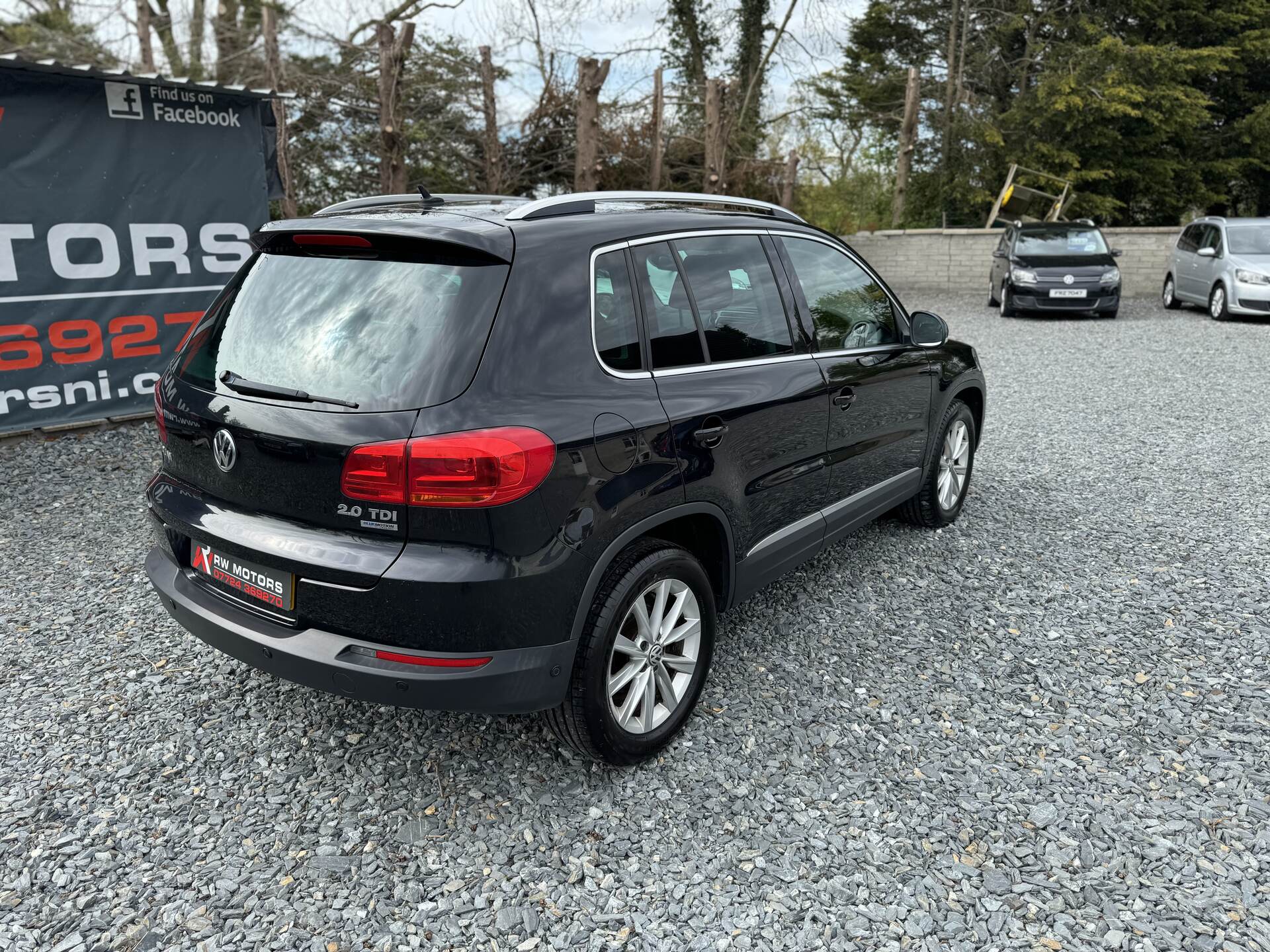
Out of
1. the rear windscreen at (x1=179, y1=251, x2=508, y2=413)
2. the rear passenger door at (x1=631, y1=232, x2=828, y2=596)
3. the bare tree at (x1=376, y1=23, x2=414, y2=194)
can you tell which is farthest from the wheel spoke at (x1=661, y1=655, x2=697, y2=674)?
the bare tree at (x1=376, y1=23, x2=414, y2=194)

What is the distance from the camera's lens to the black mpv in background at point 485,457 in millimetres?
2465

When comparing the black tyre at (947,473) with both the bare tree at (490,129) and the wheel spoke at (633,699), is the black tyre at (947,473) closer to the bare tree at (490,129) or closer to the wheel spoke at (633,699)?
the wheel spoke at (633,699)

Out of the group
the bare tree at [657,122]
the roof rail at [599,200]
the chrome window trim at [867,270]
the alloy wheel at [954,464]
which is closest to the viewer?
the roof rail at [599,200]

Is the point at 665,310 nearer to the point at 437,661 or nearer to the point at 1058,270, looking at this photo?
the point at 437,661

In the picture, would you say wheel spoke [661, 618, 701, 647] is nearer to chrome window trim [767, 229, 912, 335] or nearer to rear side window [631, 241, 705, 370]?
rear side window [631, 241, 705, 370]

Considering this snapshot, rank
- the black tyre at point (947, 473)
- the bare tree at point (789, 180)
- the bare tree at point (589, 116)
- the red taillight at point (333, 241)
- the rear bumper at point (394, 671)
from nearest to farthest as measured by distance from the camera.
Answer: the rear bumper at point (394, 671)
the red taillight at point (333, 241)
the black tyre at point (947, 473)
the bare tree at point (589, 116)
the bare tree at point (789, 180)

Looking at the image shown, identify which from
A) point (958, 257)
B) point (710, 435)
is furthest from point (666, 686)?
point (958, 257)

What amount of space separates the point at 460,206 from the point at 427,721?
1.84m

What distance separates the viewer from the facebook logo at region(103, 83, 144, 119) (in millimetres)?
6977

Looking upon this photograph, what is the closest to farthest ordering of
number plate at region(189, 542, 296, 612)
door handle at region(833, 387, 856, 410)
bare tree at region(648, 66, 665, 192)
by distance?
number plate at region(189, 542, 296, 612) → door handle at region(833, 387, 856, 410) → bare tree at region(648, 66, 665, 192)

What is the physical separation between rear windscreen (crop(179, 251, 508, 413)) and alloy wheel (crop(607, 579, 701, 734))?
3.19ft

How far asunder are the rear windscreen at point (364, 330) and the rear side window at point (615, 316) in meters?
0.35

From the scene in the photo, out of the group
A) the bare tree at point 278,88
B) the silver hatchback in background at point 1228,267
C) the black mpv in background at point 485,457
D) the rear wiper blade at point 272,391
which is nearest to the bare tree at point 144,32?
the bare tree at point 278,88

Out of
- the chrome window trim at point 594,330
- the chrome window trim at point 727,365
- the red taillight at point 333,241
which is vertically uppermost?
the red taillight at point 333,241
